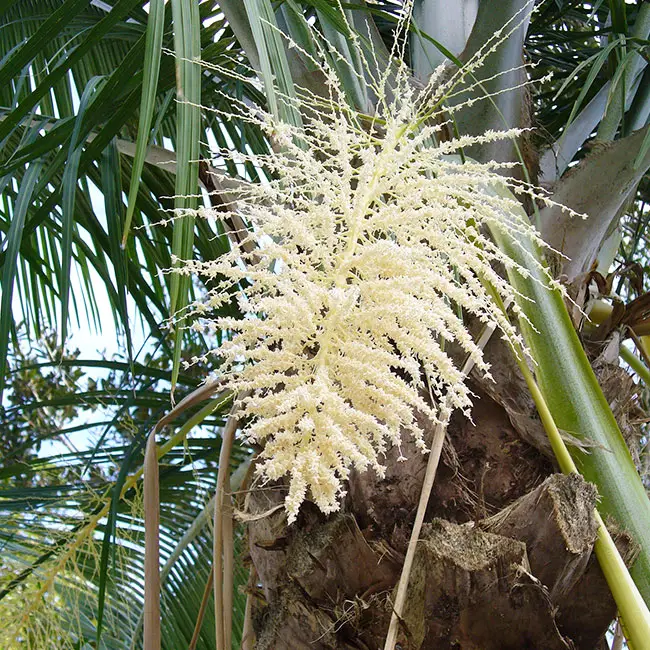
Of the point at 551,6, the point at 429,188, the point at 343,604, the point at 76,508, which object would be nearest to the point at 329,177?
the point at 429,188

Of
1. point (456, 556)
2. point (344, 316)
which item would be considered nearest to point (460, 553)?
point (456, 556)

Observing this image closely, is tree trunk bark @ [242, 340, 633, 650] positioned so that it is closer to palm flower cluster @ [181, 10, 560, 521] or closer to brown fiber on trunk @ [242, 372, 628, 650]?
brown fiber on trunk @ [242, 372, 628, 650]

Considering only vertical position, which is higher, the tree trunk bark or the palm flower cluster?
the palm flower cluster

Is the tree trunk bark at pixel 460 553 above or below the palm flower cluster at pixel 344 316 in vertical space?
below

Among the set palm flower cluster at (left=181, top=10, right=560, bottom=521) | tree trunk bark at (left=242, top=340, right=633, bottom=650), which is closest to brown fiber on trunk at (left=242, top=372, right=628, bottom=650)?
tree trunk bark at (left=242, top=340, right=633, bottom=650)

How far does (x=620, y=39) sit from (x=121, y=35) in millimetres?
1325

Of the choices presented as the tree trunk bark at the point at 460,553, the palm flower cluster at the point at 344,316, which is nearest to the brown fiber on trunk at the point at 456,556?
the tree trunk bark at the point at 460,553

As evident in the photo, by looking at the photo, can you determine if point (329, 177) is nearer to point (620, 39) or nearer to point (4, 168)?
point (4, 168)

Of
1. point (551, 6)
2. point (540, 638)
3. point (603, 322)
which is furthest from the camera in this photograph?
point (551, 6)

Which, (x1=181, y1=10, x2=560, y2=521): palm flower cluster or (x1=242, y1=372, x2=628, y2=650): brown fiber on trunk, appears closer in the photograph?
(x1=181, y1=10, x2=560, y2=521): palm flower cluster

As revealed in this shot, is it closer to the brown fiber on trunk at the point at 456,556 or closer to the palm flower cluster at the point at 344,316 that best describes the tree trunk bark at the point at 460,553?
the brown fiber on trunk at the point at 456,556

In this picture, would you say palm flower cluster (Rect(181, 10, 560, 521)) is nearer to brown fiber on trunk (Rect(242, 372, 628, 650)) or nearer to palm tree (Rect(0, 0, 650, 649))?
palm tree (Rect(0, 0, 650, 649))

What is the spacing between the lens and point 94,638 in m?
2.27

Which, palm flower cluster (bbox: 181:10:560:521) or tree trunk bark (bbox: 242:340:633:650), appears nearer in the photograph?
palm flower cluster (bbox: 181:10:560:521)
